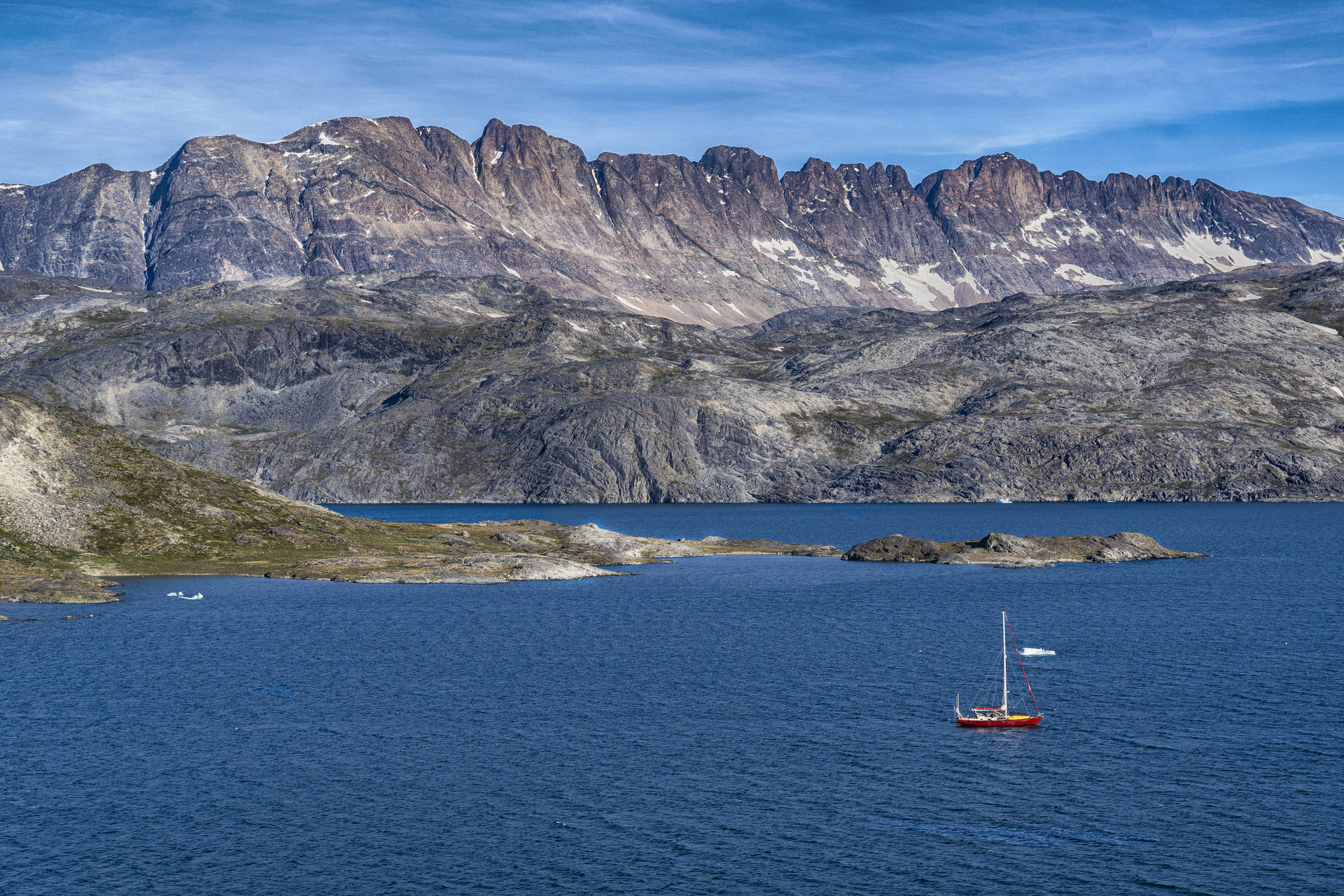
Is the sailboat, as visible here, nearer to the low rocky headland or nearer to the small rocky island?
the low rocky headland

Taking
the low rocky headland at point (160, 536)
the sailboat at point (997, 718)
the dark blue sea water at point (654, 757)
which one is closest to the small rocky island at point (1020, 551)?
the low rocky headland at point (160, 536)

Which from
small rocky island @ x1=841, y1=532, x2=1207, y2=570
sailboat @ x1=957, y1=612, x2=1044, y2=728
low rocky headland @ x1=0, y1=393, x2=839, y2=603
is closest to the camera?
sailboat @ x1=957, y1=612, x2=1044, y2=728

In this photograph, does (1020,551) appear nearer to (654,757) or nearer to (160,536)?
(160,536)

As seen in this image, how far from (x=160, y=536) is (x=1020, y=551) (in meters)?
116

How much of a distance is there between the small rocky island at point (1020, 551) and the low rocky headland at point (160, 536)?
36680 millimetres

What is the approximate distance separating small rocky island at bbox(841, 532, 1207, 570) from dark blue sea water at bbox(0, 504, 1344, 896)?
181 ft

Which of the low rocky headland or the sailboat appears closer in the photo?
the sailboat

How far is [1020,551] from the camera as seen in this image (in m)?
174

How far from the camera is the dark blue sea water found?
1905 inches

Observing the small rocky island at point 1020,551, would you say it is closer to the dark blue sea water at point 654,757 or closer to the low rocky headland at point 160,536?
the low rocky headland at point 160,536

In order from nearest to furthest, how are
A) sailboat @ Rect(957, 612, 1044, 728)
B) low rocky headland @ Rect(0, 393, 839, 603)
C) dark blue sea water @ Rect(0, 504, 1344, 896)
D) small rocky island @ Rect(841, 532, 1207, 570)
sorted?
dark blue sea water @ Rect(0, 504, 1344, 896), sailboat @ Rect(957, 612, 1044, 728), low rocky headland @ Rect(0, 393, 839, 603), small rocky island @ Rect(841, 532, 1207, 570)

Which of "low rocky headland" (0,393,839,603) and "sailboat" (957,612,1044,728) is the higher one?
"low rocky headland" (0,393,839,603)

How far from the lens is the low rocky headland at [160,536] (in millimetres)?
136625

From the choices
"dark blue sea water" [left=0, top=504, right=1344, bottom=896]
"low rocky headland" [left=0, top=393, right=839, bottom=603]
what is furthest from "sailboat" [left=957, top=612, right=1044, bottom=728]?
"low rocky headland" [left=0, top=393, right=839, bottom=603]
